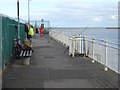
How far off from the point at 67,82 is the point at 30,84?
117 centimetres

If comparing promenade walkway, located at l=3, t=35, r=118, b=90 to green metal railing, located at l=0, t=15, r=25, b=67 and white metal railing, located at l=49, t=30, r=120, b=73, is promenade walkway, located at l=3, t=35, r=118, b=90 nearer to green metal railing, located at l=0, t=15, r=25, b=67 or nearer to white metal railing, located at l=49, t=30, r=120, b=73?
white metal railing, located at l=49, t=30, r=120, b=73

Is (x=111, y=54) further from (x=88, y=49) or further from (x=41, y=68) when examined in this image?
(x=88, y=49)

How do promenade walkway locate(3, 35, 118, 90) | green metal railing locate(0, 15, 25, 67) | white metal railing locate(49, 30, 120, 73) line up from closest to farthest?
1. promenade walkway locate(3, 35, 118, 90)
2. green metal railing locate(0, 15, 25, 67)
3. white metal railing locate(49, 30, 120, 73)

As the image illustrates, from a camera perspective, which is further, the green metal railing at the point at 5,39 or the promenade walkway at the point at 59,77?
the green metal railing at the point at 5,39

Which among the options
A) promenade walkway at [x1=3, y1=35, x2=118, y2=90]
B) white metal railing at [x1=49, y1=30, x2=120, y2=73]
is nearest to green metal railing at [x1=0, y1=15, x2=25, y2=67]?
promenade walkway at [x1=3, y1=35, x2=118, y2=90]

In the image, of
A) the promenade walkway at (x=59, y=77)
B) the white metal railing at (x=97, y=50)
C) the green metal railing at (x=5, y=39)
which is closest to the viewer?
the promenade walkway at (x=59, y=77)

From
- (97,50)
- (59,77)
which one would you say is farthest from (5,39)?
(97,50)

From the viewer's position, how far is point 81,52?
19688mm

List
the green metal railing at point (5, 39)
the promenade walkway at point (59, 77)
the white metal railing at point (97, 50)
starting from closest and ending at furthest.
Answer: the promenade walkway at point (59, 77) → the green metal railing at point (5, 39) → the white metal railing at point (97, 50)

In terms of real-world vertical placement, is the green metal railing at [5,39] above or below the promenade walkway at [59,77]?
above

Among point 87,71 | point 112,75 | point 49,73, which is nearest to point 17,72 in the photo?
point 49,73

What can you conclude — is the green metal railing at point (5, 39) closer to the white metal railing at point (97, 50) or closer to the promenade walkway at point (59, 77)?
the promenade walkway at point (59, 77)

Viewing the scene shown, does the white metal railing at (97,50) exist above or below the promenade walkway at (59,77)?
above

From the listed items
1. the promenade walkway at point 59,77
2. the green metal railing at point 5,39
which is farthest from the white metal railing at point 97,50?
the green metal railing at point 5,39
